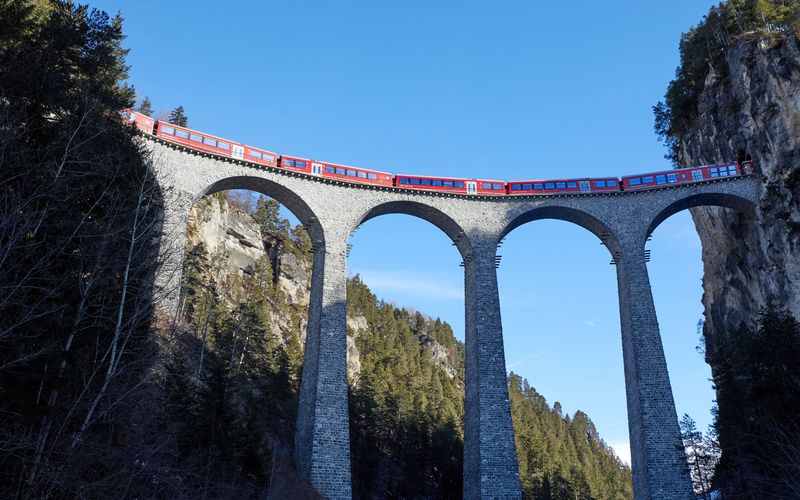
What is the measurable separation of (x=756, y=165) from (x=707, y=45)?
37.4 feet

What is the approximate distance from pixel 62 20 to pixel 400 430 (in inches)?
1374

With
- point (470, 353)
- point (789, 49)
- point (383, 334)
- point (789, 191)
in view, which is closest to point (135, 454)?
point (470, 353)

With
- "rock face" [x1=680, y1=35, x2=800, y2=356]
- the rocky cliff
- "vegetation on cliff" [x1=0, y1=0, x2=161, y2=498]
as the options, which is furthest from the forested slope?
"rock face" [x1=680, y1=35, x2=800, y2=356]

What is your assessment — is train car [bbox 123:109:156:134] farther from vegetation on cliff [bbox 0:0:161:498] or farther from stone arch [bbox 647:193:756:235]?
stone arch [bbox 647:193:756:235]

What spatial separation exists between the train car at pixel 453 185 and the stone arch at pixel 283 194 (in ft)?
17.0

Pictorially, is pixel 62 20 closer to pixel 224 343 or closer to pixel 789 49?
pixel 224 343

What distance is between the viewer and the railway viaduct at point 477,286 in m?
26.8

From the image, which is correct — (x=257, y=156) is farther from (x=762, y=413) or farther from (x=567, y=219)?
(x=762, y=413)

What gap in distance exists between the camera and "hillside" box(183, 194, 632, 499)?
38.4 meters

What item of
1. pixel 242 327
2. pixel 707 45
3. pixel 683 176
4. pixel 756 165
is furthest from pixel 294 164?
pixel 707 45

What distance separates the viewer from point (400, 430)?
146 feet

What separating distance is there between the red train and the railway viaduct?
40 cm

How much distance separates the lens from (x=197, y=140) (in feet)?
97.2

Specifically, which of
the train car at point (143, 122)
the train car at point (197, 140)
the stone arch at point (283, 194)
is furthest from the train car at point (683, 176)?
the train car at point (143, 122)
